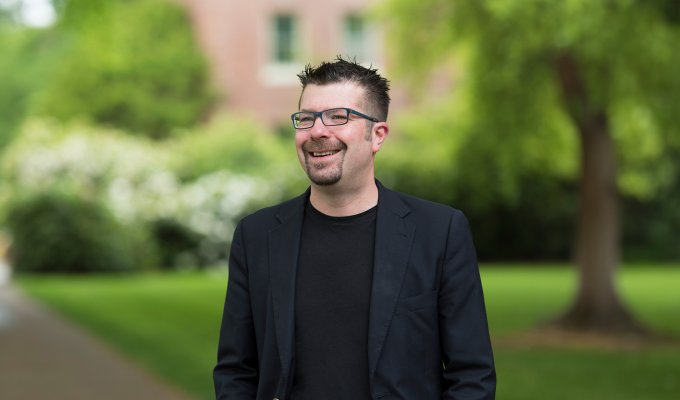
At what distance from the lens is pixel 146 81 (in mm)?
36375

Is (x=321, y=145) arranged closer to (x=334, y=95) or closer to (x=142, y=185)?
Result: (x=334, y=95)

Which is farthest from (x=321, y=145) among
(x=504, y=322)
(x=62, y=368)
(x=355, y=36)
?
(x=355, y=36)

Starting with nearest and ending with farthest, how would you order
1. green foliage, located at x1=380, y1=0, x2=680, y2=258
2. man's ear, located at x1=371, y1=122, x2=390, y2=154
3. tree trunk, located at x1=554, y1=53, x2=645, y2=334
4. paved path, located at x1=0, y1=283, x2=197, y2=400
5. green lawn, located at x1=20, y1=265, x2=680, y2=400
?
man's ear, located at x1=371, y1=122, x2=390, y2=154 → paved path, located at x1=0, y1=283, x2=197, y2=400 → green lawn, located at x1=20, y1=265, x2=680, y2=400 → green foliage, located at x1=380, y1=0, x2=680, y2=258 → tree trunk, located at x1=554, y1=53, x2=645, y2=334

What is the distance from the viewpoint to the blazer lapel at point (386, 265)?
3.11m

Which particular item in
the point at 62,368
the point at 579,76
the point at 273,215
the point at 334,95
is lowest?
the point at 62,368

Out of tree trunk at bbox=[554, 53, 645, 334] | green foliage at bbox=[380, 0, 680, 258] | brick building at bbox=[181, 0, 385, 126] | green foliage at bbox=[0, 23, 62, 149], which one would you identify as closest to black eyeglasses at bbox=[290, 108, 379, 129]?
green foliage at bbox=[380, 0, 680, 258]

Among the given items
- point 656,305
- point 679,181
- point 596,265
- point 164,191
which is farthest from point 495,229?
point 596,265

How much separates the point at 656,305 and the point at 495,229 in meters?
10.3

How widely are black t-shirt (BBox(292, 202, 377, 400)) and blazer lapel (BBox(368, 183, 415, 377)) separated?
0.14 feet

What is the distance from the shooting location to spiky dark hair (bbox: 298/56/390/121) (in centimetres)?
316

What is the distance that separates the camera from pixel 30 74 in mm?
50719

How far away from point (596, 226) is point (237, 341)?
12.2 metres

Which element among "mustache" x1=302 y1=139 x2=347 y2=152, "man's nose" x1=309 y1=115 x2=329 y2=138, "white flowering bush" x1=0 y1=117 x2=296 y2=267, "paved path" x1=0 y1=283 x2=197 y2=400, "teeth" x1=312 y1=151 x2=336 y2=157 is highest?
"white flowering bush" x1=0 y1=117 x2=296 y2=267

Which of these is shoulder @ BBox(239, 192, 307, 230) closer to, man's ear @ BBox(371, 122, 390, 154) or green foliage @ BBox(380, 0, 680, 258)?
man's ear @ BBox(371, 122, 390, 154)
